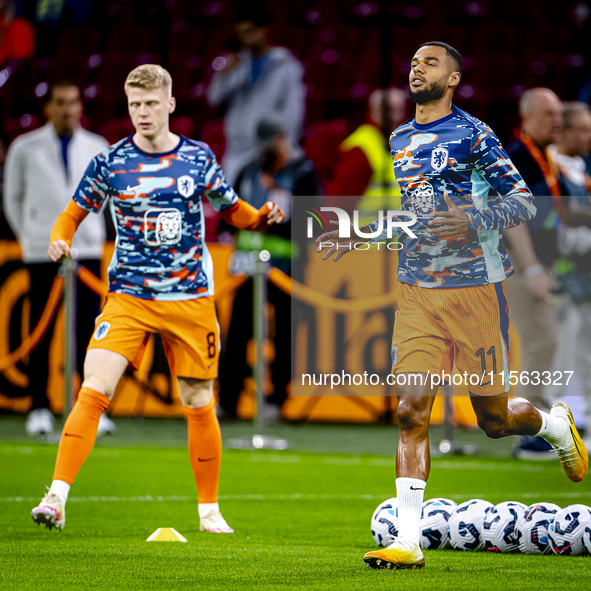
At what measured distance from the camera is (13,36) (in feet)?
48.1

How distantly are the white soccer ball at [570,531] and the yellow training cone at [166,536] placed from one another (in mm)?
1540

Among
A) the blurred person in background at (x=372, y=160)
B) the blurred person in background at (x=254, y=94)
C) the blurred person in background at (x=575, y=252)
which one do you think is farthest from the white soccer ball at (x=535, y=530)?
the blurred person in background at (x=254, y=94)

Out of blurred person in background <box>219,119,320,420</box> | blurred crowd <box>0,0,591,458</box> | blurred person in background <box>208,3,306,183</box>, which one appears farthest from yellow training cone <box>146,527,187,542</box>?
blurred person in background <box>208,3,306,183</box>

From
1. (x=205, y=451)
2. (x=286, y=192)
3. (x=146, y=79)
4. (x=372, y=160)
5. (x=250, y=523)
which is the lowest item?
(x=250, y=523)

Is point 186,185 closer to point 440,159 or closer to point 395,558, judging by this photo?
point 440,159

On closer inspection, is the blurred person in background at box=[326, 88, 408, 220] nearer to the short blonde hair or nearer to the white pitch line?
the white pitch line

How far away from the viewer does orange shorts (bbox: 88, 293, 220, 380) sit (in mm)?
4801

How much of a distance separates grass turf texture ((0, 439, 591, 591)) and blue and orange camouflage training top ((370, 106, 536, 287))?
1124mm

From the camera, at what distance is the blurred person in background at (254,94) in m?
10.7

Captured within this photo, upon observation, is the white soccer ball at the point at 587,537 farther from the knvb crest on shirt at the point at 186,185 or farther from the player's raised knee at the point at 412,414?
the knvb crest on shirt at the point at 186,185

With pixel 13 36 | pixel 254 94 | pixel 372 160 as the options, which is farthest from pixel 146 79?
pixel 13 36

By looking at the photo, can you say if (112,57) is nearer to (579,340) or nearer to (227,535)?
(579,340)

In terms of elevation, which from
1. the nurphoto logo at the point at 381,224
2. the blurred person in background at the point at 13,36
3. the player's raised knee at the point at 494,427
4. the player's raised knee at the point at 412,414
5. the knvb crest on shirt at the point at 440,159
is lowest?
the player's raised knee at the point at 494,427

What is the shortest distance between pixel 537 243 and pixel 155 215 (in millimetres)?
3486
